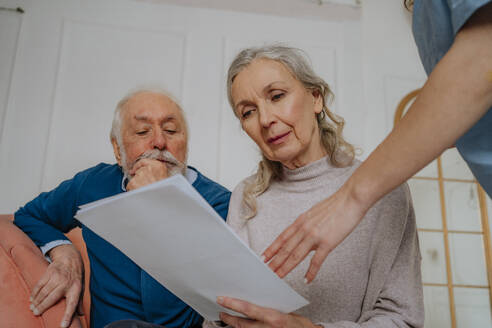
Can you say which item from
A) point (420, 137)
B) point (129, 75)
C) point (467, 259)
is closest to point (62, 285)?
point (420, 137)

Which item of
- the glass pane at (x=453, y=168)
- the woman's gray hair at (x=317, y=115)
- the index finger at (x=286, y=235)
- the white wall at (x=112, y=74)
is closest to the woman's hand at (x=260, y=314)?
the index finger at (x=286, y=235)

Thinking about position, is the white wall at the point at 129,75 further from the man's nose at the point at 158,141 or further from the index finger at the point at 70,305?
the index finger at the point at 70,305

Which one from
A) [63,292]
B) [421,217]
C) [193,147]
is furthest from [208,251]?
[421,217]

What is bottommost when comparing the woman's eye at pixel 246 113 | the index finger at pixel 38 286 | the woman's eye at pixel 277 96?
the index finger at pixel 38 286

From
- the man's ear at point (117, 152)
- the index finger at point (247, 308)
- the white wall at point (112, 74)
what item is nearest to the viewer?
the index finger at point (247, 308)

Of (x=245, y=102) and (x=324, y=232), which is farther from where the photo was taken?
(x=245, y=102)

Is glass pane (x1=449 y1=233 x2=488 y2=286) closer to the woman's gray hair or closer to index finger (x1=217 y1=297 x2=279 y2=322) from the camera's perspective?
the woman's gray hair

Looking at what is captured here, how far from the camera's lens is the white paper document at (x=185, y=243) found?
655 millimetres

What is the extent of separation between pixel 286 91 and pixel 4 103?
6.84 feet

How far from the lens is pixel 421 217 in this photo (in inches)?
121

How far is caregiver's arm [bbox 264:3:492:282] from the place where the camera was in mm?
535

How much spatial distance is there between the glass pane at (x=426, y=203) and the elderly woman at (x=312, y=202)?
192 centimetres

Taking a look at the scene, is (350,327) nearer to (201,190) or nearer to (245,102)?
(245,102)

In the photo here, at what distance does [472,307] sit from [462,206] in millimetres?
707
